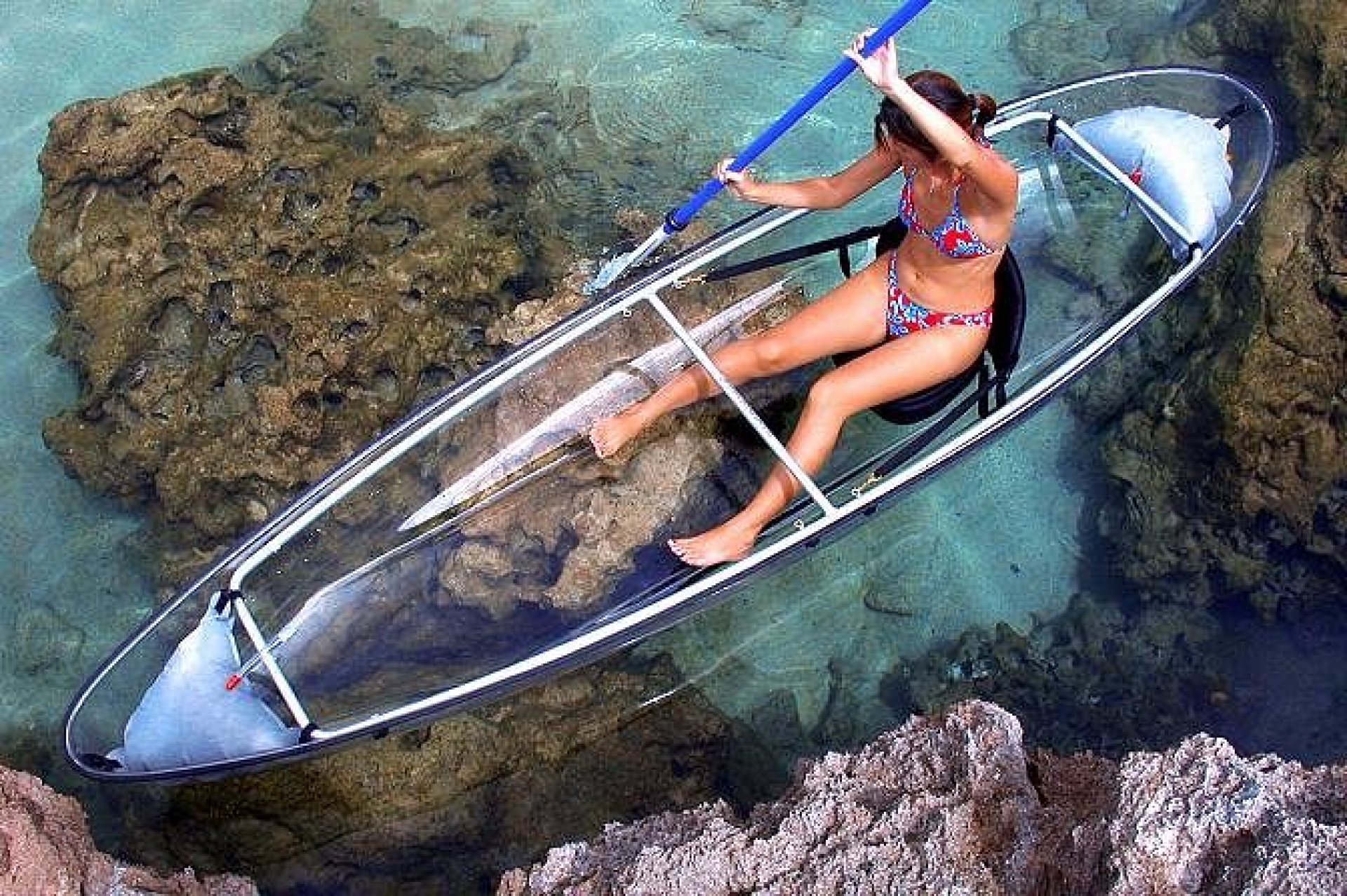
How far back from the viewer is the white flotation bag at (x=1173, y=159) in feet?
14.5

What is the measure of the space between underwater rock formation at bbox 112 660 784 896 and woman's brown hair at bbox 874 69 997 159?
7.69ft

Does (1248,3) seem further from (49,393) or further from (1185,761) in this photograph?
(49,393)

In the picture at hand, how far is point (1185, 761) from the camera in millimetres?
2672

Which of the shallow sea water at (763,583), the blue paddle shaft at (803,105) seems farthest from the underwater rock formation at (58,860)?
the blue paddle shaft at (803,105)

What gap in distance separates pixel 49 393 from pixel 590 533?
2854mm

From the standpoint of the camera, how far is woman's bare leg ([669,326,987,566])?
12.7 ft

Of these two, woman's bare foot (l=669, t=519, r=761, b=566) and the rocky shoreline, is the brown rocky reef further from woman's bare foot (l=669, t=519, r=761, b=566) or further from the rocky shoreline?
the rocky shoreline

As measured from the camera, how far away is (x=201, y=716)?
3.66m

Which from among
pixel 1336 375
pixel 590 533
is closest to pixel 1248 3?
pixel 1336 375

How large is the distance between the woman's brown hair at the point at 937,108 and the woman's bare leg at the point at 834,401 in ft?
2.46

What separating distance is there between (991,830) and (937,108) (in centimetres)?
192

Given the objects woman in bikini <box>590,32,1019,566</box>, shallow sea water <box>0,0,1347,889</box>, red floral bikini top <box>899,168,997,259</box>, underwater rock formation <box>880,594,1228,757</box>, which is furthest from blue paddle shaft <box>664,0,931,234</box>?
underwater rock formation <box>880,594,1228,757</box>

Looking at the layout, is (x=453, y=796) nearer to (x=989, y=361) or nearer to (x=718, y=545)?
(x=718, y=545)

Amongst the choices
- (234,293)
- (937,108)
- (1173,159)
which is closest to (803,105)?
(937,108)
